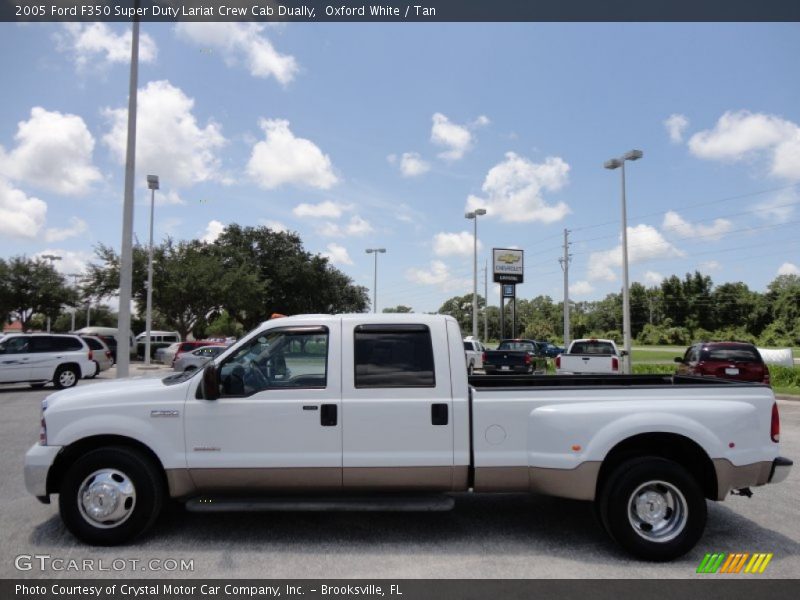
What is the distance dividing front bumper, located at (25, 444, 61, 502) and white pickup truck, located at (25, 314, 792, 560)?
0.4 inches

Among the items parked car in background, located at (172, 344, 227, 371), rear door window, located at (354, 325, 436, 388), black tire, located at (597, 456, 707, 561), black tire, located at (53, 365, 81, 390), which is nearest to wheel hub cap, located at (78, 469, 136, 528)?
rear door window, located at (354, 325, 436, 388)

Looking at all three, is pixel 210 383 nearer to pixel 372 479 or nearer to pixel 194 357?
pixel 372 479

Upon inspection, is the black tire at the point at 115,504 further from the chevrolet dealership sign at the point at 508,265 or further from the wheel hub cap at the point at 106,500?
the chevrolet dealership sign at the point at 508,265

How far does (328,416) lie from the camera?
498cm

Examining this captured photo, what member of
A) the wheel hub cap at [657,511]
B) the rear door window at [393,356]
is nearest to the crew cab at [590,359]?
the wheel hub cap at [657,511]

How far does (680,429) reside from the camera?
15.8 ft

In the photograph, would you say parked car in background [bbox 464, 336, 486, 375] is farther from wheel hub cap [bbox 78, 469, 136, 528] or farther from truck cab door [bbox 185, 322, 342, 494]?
wheel hub cap [bbox 78, 469, 136, 528]

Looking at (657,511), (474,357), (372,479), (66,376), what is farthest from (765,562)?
(66,376)

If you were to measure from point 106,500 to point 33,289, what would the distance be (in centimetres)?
4903

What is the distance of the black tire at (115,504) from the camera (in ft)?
16.1

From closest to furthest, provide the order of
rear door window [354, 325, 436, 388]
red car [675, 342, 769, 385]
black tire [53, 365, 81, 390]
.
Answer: rear door window [354, 325, 436, 388], red car [675, 342, 769, 385], black tire [53, 365, 81, 390]

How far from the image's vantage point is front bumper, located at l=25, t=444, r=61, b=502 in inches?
195
